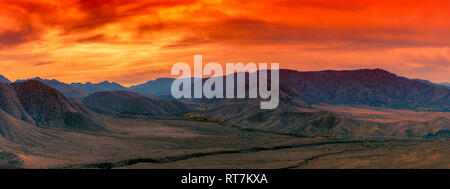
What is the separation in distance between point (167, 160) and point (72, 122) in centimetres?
3063

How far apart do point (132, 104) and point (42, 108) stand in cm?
5851

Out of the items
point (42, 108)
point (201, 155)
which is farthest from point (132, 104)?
point (201, 155)

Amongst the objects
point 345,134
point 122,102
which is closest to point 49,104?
point 345,134

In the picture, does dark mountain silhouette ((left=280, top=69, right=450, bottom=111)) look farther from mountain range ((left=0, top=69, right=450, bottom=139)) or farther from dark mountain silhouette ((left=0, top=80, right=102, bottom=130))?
dark mountain silhouette ((left=0, top=80, right=102, bottom=130))

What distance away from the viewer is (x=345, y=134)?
55.8 m

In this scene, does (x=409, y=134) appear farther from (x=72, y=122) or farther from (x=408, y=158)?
(x=72, y=122)

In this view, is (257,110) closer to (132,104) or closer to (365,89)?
(132,104)

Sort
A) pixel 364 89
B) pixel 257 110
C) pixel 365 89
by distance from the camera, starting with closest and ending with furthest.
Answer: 1. pixel 257 110
2. pixel 364 89
3. pixel 365 89

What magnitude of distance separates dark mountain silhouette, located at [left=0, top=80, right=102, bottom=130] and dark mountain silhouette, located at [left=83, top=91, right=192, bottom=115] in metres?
40.4

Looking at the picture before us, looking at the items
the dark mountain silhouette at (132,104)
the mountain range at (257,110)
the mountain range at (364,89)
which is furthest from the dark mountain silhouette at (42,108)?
the mountain range at (364,89)

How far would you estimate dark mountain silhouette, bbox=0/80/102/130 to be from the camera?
5334 cm

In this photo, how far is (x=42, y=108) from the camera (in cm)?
5712

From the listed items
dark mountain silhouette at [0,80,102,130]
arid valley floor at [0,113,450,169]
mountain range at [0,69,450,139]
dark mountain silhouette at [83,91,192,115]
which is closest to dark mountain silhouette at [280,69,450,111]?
mountain range at [0,69,450,139]
